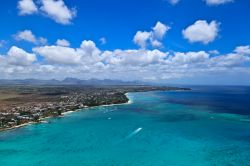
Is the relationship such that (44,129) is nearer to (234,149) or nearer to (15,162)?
(15,162)

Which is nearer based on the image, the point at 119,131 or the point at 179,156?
the point at 179,156

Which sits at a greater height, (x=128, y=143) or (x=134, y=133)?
(x=134, y=133)

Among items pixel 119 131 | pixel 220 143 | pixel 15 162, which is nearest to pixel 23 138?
pixel 15 162

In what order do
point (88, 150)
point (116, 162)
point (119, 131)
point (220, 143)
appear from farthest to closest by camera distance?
point (119, 131) < point (220, 143) < point (88, 150) < point (116, 162)

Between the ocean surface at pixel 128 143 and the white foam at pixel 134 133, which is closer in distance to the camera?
the ocean surface at pixel 128 143

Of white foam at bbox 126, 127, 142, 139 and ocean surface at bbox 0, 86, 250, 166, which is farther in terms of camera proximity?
white foam at bbox 126, 127, 142, 139

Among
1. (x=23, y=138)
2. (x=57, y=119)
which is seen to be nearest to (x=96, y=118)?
(x=57, y=119)

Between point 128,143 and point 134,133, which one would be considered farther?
point 134,133

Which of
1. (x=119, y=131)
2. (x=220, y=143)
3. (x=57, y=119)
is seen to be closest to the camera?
(x=220, y=143)

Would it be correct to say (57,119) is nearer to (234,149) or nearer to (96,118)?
(96,118)
